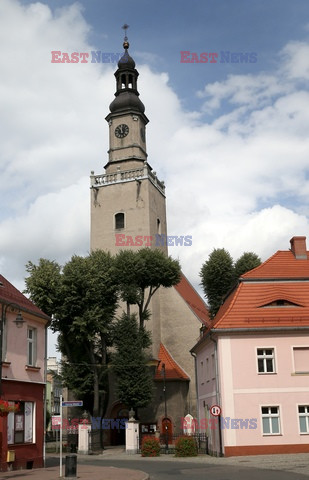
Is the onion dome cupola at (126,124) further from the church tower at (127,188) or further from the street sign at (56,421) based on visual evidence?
the street sign at (56,421)

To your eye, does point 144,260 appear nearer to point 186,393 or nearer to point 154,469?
point 186,393

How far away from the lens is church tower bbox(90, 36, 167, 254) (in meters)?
47.7

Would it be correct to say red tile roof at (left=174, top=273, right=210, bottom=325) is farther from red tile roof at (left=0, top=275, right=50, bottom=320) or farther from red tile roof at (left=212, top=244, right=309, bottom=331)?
red tile roof at (left=0, top=275, right=50, bottom=320)

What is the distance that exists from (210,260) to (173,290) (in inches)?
296

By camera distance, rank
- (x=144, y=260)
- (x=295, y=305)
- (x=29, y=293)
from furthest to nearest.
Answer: (x=144, y=260), (x=29, y=293), (x=295, y=305)

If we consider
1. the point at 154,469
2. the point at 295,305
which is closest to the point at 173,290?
the point at 295,305

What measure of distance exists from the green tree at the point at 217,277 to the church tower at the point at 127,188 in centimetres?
752

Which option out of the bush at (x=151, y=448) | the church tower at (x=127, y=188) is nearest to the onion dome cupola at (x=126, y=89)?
the church tower at (x=127, y=188)

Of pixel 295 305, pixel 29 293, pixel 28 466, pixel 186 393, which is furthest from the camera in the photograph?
pixel 186 393

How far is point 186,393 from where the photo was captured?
43.4m

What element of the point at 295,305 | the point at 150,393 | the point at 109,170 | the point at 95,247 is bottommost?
the point at 150,393

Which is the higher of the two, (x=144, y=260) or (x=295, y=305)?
(x=144, y=260)

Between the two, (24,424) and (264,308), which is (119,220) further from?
(24,424)

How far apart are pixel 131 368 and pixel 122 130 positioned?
23.4 metres
